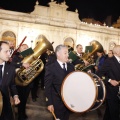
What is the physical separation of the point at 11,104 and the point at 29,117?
3023 millimetres

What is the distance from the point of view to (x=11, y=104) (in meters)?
3.17

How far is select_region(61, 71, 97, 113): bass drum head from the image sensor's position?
335 centimetres

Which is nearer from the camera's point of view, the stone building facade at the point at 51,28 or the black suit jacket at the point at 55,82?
the black suit jacket at the point at 55,82

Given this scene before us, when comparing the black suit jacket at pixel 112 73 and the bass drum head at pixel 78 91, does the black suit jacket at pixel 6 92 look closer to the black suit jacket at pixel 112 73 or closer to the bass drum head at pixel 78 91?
the bass drum head at pixel 78 91

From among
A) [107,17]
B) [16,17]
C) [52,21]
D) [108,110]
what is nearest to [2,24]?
[16,17]

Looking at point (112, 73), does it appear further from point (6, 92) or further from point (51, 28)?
point (51, 28)

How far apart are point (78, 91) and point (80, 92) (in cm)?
4

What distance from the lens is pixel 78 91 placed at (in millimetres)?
3471

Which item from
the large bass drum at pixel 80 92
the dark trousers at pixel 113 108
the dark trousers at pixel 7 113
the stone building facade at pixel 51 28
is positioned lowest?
the dark trousers at pixel 113 108

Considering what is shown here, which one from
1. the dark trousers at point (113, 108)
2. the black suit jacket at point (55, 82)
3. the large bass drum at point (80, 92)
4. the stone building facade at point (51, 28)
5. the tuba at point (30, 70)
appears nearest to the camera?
the large bass drum at point (80, 92)

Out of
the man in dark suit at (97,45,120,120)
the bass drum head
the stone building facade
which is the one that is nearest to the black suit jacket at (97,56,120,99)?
the man in dark suit at (97,45,120,120)

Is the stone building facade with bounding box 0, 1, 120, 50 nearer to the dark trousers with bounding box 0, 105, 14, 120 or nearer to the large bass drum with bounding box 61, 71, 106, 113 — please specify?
the large bass drum with bounding box 61, 71, 106, 113

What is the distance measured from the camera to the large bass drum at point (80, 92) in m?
3.33

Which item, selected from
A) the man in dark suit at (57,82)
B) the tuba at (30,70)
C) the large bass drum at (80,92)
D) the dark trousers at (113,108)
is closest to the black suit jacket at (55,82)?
the man in dark suit at (57,82)
